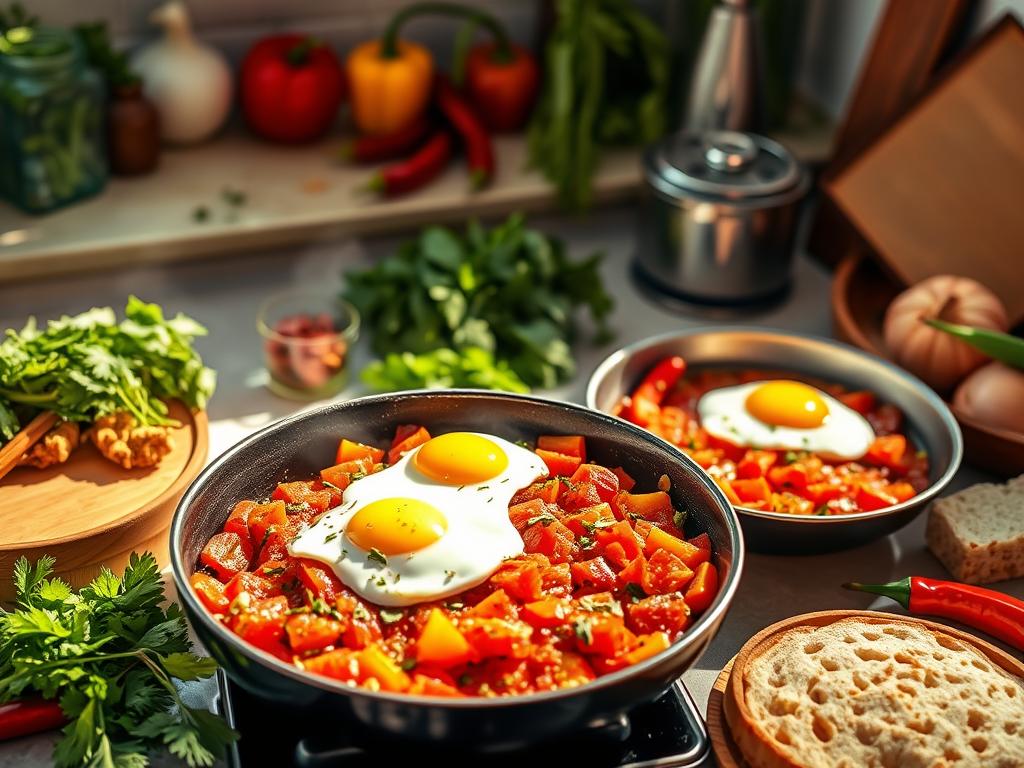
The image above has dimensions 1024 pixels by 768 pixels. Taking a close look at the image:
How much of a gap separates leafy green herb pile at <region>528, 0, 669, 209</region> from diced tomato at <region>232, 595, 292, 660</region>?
5.80 ft

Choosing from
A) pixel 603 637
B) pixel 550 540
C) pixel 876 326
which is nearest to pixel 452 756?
pixel 603 637

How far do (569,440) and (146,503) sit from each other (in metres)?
0.73

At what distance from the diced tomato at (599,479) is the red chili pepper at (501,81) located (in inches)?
62.9

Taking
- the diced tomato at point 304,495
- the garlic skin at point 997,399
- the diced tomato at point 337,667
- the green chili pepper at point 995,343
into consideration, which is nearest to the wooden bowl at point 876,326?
Answer: the garlic skin at point 997,399

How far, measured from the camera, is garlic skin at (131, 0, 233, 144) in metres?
2.99

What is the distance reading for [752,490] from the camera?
210 cm

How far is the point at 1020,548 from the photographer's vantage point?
2082 mm

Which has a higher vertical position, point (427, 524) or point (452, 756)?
point (427, 524)

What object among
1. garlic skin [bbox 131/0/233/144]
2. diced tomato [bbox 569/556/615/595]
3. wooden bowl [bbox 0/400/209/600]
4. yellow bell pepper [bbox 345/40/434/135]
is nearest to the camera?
diced tomato [bbox 569/556/615/595]

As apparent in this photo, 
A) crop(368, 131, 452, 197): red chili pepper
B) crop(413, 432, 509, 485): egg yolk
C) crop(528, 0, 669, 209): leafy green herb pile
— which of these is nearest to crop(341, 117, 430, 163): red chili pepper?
crop(368, 131, 452, 197): red chili pepper

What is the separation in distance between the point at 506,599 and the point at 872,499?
81 cm

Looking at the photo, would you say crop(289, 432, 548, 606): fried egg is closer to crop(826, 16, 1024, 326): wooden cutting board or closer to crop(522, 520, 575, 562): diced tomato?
crop(522, 520, 575, 562): diced tomato

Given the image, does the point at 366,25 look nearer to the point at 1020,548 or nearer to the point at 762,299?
the point at 762,299

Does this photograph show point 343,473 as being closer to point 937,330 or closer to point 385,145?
point 937,330
